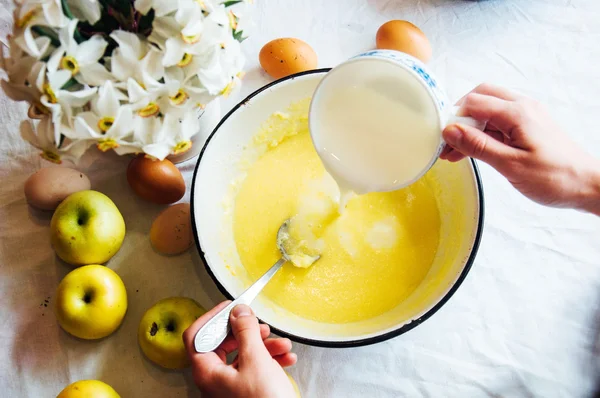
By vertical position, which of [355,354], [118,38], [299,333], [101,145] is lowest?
[355,354]

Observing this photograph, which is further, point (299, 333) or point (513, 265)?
point (513, 265)

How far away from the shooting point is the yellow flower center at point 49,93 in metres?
0.61

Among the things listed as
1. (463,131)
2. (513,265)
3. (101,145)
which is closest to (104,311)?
(101,145)

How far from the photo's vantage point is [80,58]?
0.63 meters

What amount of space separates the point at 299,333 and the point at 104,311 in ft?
1.22

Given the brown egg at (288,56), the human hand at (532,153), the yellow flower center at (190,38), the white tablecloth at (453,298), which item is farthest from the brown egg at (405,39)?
the yellow flower center at (190,38)

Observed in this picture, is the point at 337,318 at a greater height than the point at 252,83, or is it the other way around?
the point at 252,83

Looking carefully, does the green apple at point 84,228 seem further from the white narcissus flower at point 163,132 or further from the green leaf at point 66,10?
Result: the green leaf at point 66,10

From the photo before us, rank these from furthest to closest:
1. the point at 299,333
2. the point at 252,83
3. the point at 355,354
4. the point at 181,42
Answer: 1. the point at 252,83
2. the point at 355,354
3. the point at 299,333
4. the point at 181,42

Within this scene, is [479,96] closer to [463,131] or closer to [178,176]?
[463,131]

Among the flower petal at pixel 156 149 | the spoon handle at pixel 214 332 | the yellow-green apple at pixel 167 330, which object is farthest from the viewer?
the yellow-green apple at pixel 167 330

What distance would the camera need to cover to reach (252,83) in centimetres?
116

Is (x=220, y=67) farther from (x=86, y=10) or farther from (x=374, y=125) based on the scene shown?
(x=374, y=125)

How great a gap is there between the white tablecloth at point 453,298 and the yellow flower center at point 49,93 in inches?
18.1
